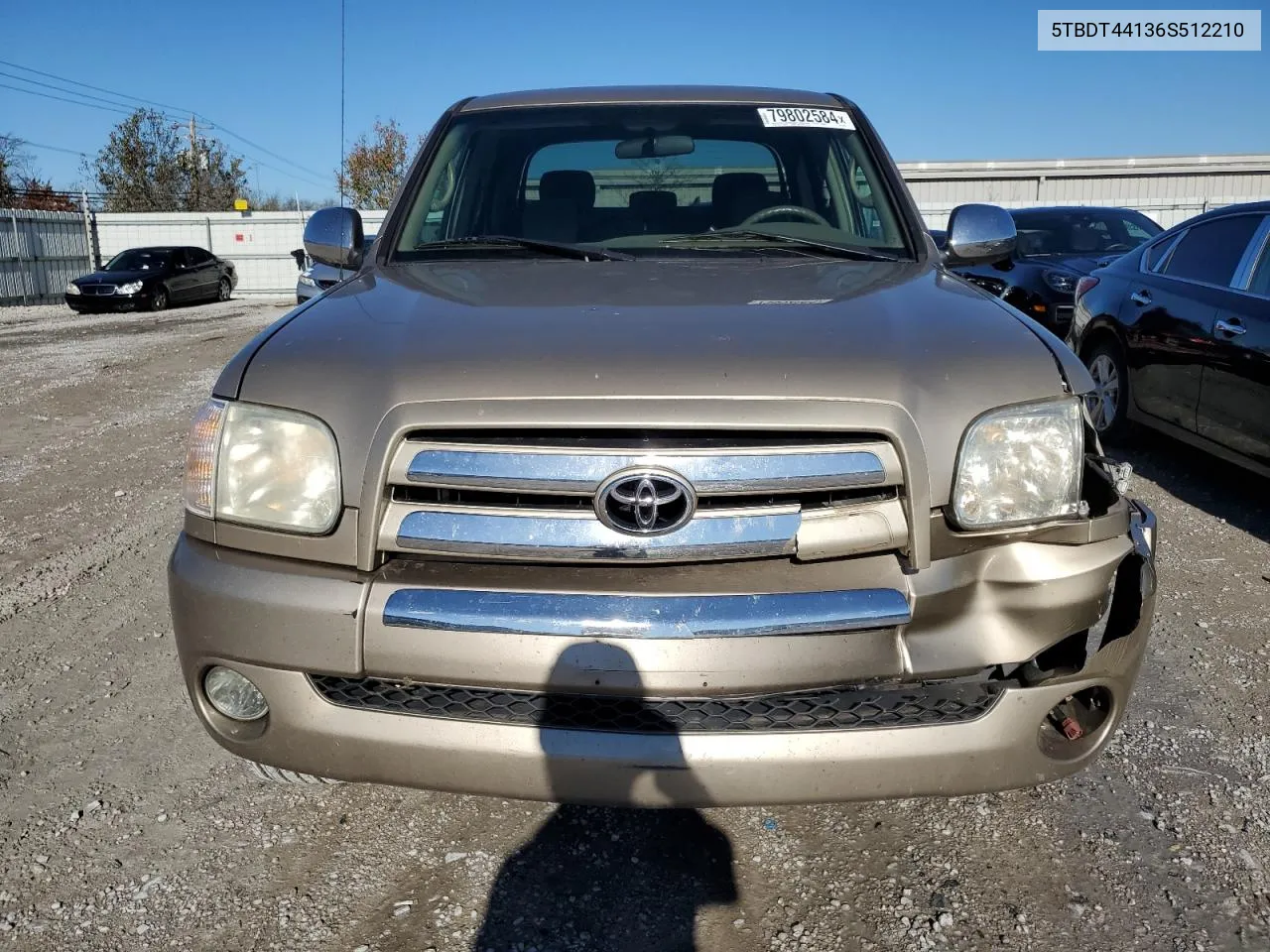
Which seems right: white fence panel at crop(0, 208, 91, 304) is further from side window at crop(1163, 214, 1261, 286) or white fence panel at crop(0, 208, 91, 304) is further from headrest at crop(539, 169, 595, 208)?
side window at crop(1163, 214, 1261, 286)

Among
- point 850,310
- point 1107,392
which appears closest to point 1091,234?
point 1107,392

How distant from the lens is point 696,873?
92.4 inches

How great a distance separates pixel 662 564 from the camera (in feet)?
6.33

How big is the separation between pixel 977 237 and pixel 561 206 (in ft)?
4.38

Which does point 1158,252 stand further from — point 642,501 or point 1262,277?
point 642,501

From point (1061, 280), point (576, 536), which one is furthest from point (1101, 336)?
point (576, 536)

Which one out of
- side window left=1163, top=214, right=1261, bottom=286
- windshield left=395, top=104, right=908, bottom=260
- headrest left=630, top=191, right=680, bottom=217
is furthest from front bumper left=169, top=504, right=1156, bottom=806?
side window left=1163, top=214, right=1261, bottom=286

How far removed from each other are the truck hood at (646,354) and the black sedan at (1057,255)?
20.5ft

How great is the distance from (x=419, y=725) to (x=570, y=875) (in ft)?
2.19

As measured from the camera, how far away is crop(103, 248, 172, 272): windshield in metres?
21.3

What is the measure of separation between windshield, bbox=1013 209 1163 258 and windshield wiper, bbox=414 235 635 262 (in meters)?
7.67

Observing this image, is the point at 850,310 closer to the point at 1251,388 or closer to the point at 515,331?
the point at 515,331

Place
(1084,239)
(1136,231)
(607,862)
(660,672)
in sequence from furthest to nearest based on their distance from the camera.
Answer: (1136,231) < (1084,239) < (607,862) < (660,672)

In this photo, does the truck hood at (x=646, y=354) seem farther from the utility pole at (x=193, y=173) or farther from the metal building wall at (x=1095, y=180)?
the utility pole at (x=193, y=173)
